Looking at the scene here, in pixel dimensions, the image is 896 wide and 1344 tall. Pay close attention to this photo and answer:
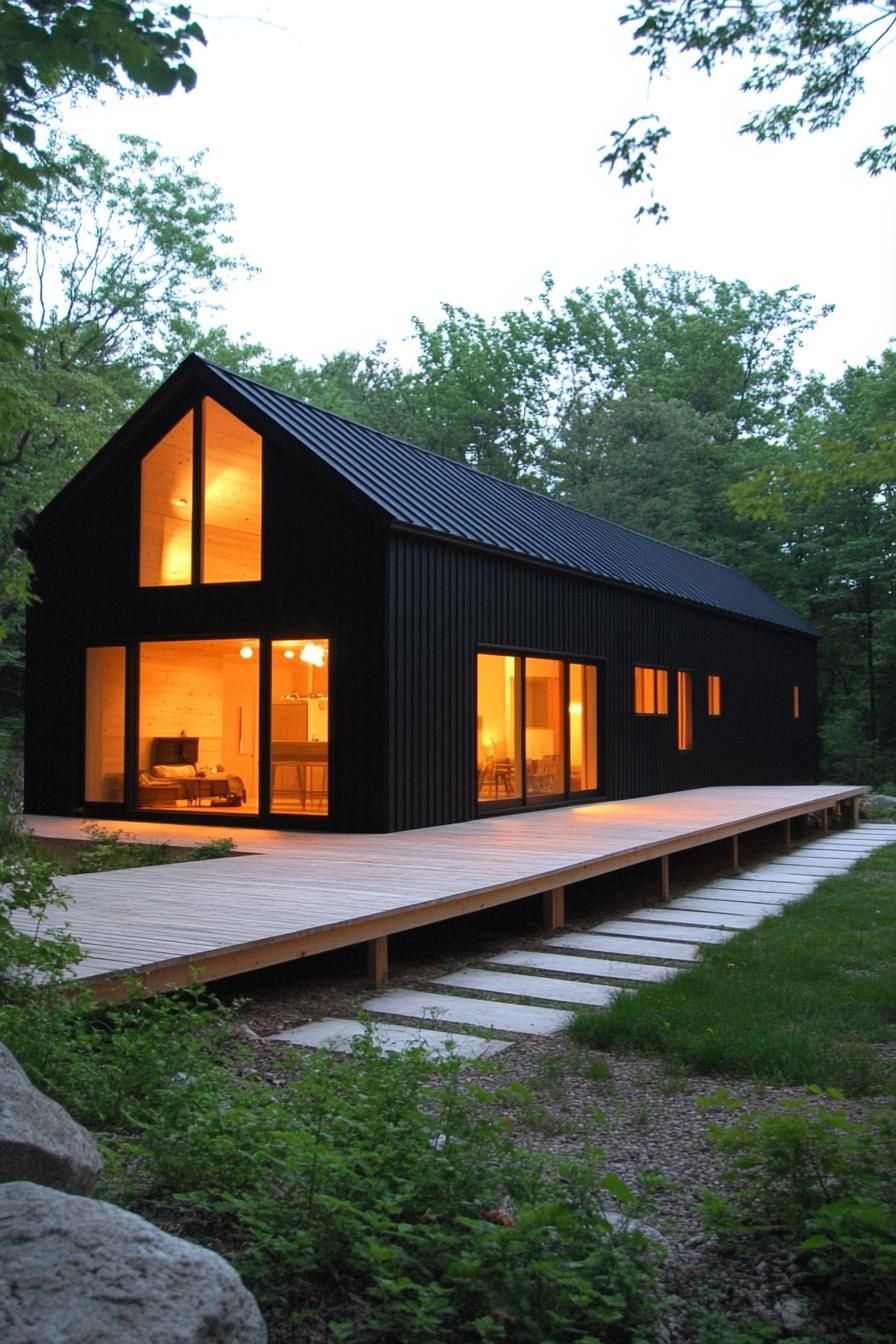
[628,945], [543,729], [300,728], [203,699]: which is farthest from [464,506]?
[628,945]

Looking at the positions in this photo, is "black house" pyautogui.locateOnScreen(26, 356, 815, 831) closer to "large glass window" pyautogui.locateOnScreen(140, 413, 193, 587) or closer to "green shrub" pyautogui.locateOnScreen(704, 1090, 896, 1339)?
"large glass window" pyautogui.locateOnScreen(140, 413, 193, 587)

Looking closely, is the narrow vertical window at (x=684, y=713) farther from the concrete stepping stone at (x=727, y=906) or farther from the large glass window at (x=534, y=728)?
the concrete stepping stone at (x=727, y=906)

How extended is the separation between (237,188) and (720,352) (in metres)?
13.8

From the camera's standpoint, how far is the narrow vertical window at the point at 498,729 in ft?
35.8

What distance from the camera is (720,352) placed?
29219 mm

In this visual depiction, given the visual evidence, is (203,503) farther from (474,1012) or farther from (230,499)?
(474,1012)

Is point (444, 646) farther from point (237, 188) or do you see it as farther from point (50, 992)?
point (237, 188)

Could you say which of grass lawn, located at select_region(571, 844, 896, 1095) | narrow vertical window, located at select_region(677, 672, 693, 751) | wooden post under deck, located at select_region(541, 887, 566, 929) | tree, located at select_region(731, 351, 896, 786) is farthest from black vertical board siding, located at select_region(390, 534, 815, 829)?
grass lawn, located at select_region(571, 844, 896, 1095)

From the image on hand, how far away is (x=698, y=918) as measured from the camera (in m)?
7.77

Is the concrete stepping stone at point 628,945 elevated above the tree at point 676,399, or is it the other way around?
the tree at point 676,399

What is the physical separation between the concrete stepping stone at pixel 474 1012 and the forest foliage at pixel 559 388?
747cm

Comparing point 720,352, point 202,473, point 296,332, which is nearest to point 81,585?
point 202,473

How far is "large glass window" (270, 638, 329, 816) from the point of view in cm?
970

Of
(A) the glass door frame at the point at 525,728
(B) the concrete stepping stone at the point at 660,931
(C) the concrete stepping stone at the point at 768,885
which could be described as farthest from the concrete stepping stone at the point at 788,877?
(A) the glass door frame at the point at 525,728
